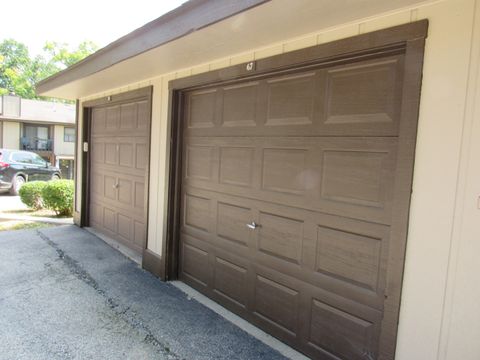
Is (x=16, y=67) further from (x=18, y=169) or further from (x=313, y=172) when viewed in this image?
(x=313, y=172)

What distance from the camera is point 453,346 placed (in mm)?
1807

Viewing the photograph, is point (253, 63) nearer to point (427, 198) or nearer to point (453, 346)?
point (427, 198)

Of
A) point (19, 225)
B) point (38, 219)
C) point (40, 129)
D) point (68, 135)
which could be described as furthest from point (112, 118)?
point (40, 129)

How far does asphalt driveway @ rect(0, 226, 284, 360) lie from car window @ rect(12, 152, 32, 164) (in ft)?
28.4

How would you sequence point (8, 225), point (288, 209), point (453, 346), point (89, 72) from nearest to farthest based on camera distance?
point (453, 346) < point (288, 209) < point (89, 72) < point (8, 225)

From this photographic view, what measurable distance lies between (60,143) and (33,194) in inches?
512

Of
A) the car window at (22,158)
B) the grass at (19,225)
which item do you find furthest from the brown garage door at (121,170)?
the car window at (22,158)

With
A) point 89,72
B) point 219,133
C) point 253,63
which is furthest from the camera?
point 89,72

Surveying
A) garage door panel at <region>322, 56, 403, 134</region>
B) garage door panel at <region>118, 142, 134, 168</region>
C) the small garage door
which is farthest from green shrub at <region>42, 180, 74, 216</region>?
garage door panel at <region>322, 56, 403, 134</region>

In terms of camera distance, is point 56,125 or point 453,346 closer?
point 453,346

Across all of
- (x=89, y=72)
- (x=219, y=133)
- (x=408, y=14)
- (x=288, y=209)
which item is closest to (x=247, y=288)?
(x=288, y=209)

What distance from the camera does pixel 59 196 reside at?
305 inches

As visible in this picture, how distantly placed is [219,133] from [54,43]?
32889mm

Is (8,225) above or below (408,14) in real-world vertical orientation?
below
